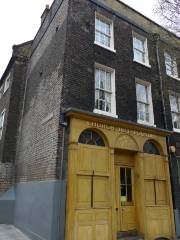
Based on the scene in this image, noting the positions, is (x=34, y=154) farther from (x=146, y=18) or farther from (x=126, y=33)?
(x=146, y=18)

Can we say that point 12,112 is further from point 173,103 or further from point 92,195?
point 173,103

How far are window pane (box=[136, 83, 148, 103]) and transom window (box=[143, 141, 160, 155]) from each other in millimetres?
2219

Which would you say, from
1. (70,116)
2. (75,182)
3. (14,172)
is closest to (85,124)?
(70,116)

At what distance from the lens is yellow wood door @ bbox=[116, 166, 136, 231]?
331 inches

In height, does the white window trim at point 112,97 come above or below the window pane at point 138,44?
below

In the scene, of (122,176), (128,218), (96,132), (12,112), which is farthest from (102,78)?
(12,112)

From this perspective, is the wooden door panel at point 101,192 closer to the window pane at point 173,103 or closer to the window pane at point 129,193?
the window pane at point 129,193

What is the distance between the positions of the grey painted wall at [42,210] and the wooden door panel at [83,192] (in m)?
0.48

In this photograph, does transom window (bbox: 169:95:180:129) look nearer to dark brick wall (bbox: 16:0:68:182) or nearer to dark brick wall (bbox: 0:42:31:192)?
dark brick wall (bbox: 16:0:68:182)

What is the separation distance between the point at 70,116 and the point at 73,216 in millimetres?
3300

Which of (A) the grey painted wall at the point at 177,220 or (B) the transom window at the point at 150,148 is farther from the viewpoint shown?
(B) the transom window at the point at 150,148

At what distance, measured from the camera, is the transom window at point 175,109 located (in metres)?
12.2

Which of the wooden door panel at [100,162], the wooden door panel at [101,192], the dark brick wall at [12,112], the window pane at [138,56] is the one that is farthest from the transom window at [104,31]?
the wooden door panel at [101,192]

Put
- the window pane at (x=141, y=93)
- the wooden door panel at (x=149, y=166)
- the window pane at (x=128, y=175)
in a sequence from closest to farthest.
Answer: the window pane at (x=128, y=175), the wooden door panel at (x=149, y=166), the window pane at (x=141, y=93)
